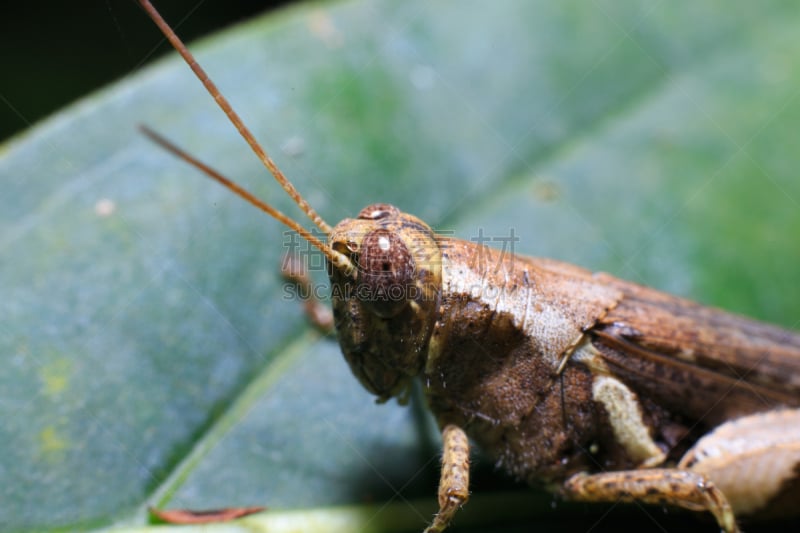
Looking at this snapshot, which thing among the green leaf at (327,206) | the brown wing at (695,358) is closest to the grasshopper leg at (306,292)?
the green leaf at (327,206)

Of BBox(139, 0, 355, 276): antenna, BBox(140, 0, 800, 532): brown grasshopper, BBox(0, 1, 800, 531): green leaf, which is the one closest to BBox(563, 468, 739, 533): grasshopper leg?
BBox(140, 0, 800, 532): brown grasshopper

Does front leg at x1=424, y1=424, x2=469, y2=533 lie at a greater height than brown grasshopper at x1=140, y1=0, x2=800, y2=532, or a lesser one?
lesser

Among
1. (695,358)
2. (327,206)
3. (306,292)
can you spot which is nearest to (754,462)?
(695,358)

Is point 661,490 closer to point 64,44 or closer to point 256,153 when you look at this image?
point 256,153

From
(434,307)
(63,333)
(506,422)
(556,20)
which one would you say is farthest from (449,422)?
(556,20)

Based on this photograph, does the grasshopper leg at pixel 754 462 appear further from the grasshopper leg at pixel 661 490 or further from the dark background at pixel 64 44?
the dark background at pixel 64 44

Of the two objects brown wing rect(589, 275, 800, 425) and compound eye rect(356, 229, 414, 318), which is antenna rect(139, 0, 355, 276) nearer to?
compound eye rect(356, 229, 414, 318)
